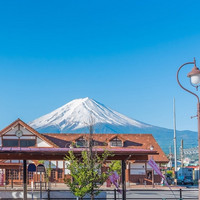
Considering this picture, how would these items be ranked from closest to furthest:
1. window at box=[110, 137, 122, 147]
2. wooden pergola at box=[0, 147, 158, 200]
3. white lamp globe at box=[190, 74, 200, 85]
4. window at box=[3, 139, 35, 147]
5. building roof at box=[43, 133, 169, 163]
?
white lamp globe at box=[190, 74, 200, 85], wooden pergola at box=[0, 147, 158, 200], window at box=[3, 139, 35, 147], window at box=[110, 137, 122, 147], building roof at box=[43, 133, 169, 163]

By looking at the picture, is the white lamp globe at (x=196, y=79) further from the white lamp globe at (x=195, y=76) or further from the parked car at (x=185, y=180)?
the parked car at (x=185, y=180)

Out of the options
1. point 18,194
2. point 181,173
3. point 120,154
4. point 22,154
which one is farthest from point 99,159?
point 181,173

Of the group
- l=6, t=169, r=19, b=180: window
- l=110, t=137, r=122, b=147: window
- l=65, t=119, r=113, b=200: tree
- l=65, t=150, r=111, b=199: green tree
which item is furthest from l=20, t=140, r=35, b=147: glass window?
l=65, t=150, r=111, b=199: green tree

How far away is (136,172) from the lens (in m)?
50.5

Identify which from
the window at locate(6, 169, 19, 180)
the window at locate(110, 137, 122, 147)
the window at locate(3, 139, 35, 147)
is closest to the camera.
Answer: the window at locate(6, 169, 19, 180)

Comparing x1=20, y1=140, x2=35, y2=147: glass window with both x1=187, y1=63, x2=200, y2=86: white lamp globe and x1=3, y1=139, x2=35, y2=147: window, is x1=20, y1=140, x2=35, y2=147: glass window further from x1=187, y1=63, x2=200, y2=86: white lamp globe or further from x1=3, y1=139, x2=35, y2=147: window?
x1=187, y1=63, x2=200, y2=86: white lamp globe

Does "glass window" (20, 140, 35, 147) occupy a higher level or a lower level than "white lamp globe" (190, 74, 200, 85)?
lower

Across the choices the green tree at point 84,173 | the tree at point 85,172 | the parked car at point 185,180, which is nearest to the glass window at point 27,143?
the parked car at point 185,180

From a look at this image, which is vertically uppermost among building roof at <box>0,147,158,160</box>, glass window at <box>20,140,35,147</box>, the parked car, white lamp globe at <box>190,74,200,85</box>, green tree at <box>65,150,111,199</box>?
white lamp globe at <box>190,74,200,85</box>

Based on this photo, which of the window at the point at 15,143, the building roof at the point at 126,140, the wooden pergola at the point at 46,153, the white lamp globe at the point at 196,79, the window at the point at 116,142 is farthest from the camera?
the building roof at the point at 126,140

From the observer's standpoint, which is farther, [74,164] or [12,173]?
[12,173]

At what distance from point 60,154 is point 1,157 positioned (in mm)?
2664

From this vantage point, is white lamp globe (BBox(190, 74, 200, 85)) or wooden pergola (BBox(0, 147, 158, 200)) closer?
white lamp globe (BBox(190, 74, 200, 85))

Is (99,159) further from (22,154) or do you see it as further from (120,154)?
(22,154)
